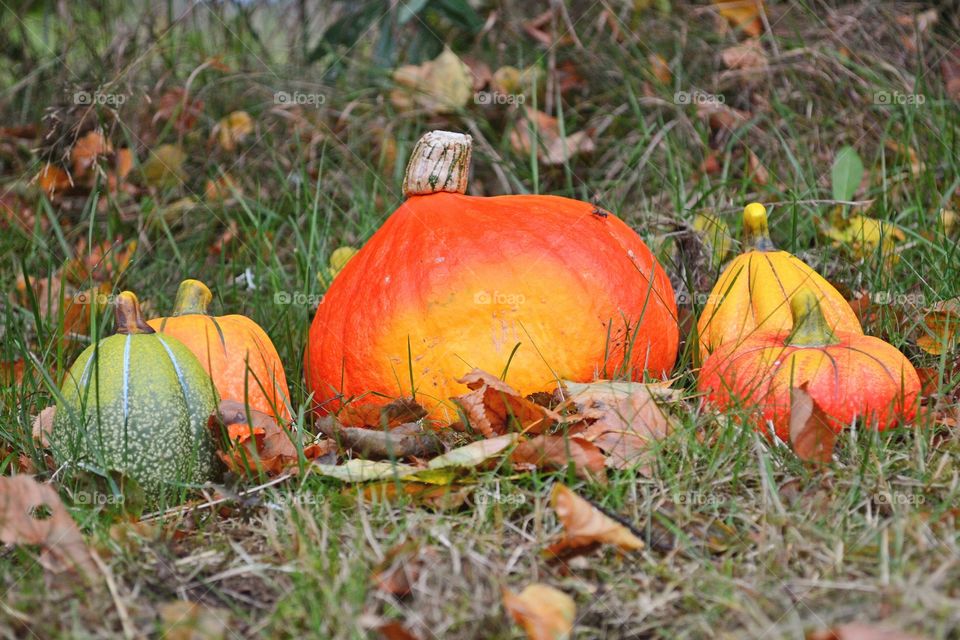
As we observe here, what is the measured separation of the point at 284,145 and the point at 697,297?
1.98 meters

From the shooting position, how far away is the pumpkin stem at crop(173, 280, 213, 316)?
259 cm

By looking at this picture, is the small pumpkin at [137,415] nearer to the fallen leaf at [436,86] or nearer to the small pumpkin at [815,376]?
the small pumpkin at [815,376]

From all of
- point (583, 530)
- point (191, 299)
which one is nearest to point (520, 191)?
point (191, 299)

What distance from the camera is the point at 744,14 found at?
438 cm

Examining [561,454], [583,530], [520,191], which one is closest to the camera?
[583,530]

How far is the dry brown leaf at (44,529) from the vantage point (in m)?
1.79

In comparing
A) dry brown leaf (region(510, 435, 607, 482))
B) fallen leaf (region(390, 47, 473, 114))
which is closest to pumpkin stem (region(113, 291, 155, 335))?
dry brown leaf (region(510, 435, 607, 482))

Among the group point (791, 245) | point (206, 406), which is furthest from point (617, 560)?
point (791, 245)

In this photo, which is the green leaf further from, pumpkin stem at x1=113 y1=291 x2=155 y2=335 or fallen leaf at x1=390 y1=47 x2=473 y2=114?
pumpkin stem at x1=113 y1=291 x2=155 y2=335

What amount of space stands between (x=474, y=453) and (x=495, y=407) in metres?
0.22

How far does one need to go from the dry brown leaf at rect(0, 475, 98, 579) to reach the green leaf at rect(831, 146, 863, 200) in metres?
2.69

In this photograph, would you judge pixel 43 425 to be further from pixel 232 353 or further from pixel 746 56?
pixel 746 56

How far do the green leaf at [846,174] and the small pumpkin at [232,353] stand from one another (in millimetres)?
2056

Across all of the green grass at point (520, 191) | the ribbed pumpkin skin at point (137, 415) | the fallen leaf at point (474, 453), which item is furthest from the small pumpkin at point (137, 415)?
the fallen leaf at point (474, 453)
